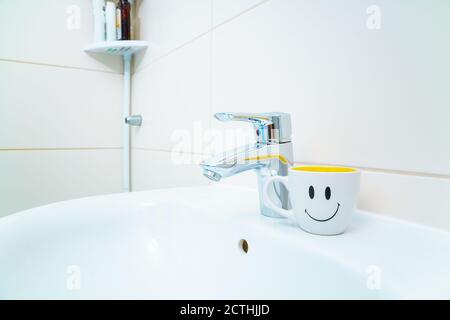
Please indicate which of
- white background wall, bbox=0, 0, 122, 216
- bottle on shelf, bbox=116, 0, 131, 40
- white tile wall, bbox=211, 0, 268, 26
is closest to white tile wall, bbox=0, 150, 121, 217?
white background wall, bbox=0, 0, 122, 216

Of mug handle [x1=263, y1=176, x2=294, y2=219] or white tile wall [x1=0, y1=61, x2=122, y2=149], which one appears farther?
white tile wall [x1=0, y1=61, x2=122, y2=149]

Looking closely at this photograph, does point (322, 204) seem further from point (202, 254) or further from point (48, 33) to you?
point (48, 33)

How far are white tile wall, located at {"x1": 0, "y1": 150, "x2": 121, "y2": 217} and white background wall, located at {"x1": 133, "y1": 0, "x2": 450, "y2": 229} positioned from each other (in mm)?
556

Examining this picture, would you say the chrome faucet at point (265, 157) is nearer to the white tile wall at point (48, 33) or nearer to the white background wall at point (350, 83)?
the white background wall at point (350, 83)

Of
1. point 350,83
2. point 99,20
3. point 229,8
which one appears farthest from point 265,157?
point 99,20

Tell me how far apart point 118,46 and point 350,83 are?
838 mm

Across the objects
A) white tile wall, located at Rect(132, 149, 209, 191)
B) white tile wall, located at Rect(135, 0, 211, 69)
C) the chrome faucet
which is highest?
white tile wall, located at Rect(135, 0, 211, 69)

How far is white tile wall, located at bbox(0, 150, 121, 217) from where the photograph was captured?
927 mm

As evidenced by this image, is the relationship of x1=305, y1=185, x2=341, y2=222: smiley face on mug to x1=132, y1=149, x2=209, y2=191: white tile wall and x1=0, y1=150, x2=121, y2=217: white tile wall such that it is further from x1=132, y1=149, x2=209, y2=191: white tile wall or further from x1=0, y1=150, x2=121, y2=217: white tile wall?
x1=0, y1=150, x2=121, y2=217: white tile wall

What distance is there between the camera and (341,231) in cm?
30

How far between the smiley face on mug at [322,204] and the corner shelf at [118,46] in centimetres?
85

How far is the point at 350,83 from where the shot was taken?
37 cm

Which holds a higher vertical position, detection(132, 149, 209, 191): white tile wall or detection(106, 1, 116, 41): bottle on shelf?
detection(106, 1, 116, 41): bottle on shelf
